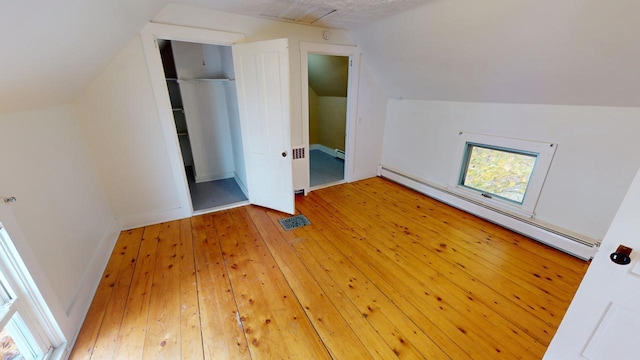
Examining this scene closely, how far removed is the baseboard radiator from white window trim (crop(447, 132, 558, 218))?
83mm

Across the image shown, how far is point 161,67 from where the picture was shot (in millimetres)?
2430

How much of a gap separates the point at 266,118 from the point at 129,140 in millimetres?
1425

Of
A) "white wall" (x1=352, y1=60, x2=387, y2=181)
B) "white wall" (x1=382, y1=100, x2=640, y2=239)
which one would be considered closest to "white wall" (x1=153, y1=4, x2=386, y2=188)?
"white wall" (x1=352, y1=60, x2=387, y2=181)

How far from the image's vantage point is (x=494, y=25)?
200 cm

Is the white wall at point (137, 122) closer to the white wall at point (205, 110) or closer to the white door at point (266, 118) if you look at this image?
the white door at point (266, 118)

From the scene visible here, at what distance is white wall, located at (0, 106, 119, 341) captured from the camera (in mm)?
1404

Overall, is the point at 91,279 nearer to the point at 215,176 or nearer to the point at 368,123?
the point at 215,176

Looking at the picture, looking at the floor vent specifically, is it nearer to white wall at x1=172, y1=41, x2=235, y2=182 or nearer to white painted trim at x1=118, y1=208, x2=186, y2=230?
white painted trim at x1=118, y1=208, x2=186, y2=230

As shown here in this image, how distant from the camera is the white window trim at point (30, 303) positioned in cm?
122

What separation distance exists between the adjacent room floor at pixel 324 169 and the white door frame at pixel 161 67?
199 centimetres

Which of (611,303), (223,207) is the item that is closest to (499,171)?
(611,303)

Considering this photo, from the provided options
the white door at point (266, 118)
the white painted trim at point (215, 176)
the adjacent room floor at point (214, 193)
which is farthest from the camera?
the white painted trim at point (215, 176)

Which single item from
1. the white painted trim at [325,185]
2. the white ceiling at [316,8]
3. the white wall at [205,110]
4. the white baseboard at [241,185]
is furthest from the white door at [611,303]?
the white wall at [205,110]

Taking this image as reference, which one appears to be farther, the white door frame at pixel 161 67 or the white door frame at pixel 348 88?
the white door frame at pixel 348 88
